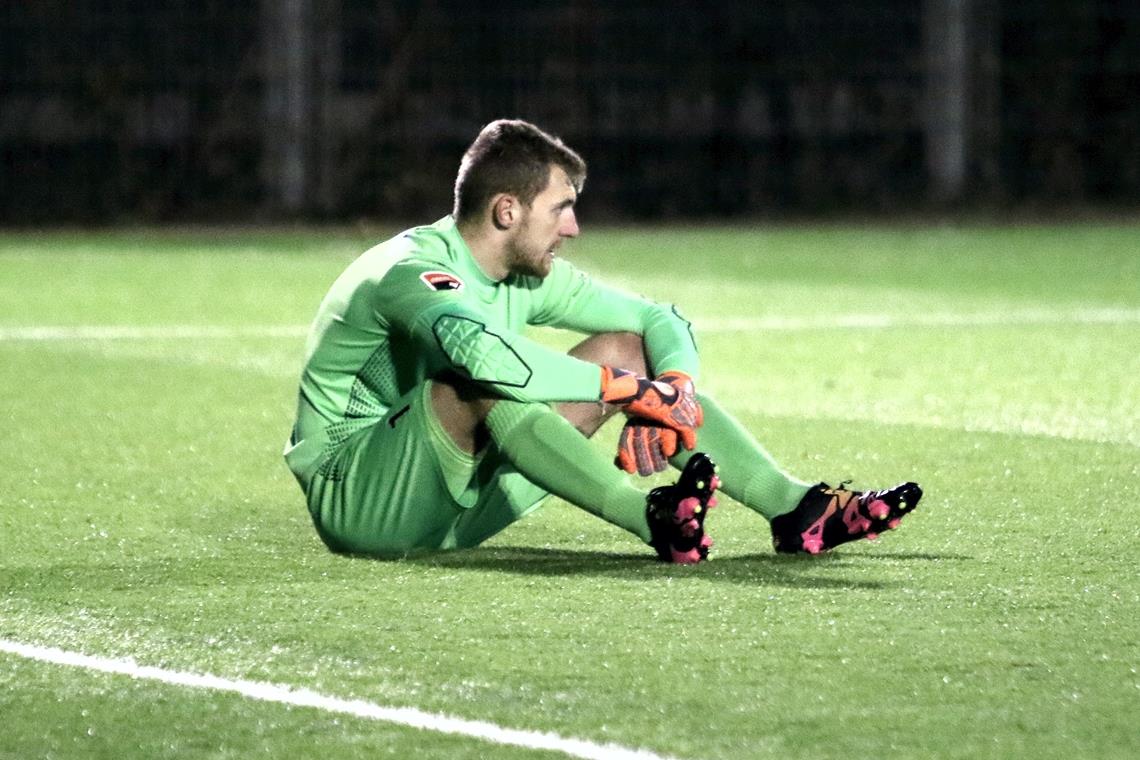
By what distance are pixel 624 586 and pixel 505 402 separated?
1.57 feet

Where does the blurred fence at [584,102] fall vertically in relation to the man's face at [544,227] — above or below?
below

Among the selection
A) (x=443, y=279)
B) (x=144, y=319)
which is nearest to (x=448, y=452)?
(x=443, y=279)

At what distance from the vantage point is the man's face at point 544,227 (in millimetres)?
5391

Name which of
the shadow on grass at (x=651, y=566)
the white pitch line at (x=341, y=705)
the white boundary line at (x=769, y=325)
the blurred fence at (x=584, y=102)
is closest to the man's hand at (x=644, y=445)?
the shadow on grass at (x=651, y=566)

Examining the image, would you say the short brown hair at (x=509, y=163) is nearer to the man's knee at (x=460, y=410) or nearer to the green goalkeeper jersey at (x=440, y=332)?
the green goalkeeper jersey at (x=440, y=332)

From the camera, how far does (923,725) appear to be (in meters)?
3.96

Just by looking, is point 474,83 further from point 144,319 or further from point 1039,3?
point 144,319

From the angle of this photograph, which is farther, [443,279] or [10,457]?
[10,457]

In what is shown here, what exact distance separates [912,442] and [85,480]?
259 centimetres

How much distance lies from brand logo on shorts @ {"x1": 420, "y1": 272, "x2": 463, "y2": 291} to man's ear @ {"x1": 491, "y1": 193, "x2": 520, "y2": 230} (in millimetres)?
206

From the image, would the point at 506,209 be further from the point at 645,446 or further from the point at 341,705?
the point at 341,705

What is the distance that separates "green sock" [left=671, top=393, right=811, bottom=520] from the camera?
5426mm

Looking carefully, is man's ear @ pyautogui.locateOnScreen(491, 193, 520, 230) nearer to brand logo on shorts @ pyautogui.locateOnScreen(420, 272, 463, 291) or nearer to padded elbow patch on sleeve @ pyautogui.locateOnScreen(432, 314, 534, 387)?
brand logo on shorts @ pyautogui.locateOnScreen(420, 272, 463, 291)

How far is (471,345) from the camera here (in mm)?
5047
